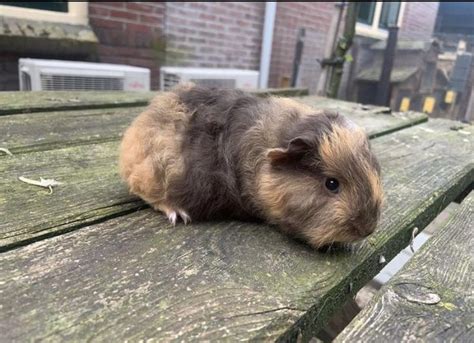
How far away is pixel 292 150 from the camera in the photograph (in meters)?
1.19

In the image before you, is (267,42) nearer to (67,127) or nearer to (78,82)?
(78,82)

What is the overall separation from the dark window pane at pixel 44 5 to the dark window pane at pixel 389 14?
6166 mm

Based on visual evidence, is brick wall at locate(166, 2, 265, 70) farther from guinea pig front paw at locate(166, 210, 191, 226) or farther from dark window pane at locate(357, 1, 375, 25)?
guinea pig front paw at locate(166, 210, 191, 226)

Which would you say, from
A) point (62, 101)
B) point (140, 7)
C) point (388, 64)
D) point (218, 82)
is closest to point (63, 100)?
point (62, 101)

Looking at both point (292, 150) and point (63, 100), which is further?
point (63, 100)

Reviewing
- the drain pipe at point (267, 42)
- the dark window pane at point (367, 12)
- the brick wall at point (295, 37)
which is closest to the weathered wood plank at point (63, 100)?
the drain pipe at point (267, 42)

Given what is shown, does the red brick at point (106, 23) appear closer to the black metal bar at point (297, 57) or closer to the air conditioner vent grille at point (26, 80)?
the air conditioner vent grille at point (26, 80)

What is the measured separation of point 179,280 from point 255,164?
48 cm

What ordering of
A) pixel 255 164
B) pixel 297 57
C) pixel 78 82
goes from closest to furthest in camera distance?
pixel 255 164, pixel 78 82, pixel 297 57

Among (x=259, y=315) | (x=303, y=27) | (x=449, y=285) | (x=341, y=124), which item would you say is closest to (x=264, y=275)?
(x=259, y=315)

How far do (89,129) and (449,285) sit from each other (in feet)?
5.31

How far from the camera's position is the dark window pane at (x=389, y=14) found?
8414mm

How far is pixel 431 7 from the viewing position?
31.5ft

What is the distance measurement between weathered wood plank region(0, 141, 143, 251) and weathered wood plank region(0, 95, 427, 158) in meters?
0.11
